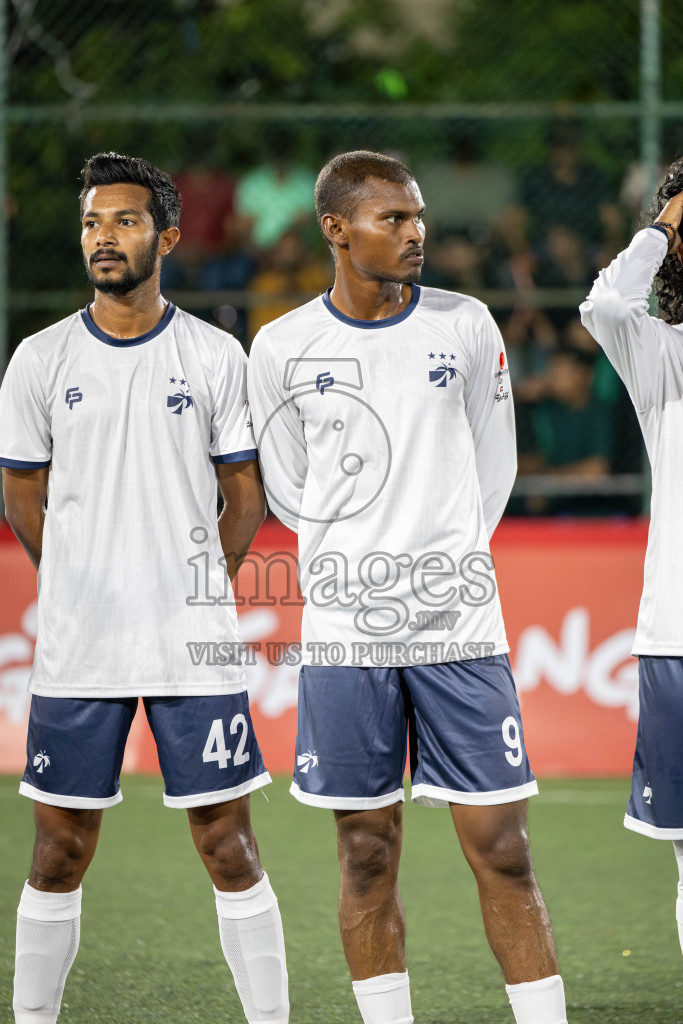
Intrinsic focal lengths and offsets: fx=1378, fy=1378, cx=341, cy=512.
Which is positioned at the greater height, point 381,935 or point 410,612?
point 410,612

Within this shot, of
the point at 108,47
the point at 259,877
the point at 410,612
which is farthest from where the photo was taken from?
the point at 108,47

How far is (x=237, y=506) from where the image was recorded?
3.56 meters

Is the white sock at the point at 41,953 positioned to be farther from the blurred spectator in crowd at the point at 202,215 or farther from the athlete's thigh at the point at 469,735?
the blurred spectator in crowd at the point at 202,215

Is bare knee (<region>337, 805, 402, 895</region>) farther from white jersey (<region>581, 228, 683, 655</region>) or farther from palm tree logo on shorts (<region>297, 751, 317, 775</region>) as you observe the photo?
white jersey (<region>581, 228, 683, 655</region>)

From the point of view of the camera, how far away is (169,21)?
28.4 ft

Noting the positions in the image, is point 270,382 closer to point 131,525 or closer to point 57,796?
point 131,525

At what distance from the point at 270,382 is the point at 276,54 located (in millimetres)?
5596

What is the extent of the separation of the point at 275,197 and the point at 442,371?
5862mm

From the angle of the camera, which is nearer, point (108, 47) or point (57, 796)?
point (57, 796)

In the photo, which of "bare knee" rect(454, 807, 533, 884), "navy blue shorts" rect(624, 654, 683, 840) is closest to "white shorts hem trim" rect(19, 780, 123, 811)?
"bare knee" rect(454, 807, 533, 884)

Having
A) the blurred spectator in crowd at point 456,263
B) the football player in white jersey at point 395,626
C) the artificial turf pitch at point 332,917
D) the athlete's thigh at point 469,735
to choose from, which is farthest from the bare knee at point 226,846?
the blurred spectator in crowd at point 456,263

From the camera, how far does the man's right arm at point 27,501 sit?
3.52 metres

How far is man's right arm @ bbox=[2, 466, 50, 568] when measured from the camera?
3.52 meters

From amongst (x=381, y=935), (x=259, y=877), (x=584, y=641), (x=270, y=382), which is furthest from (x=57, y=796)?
(x=584, y=641)
